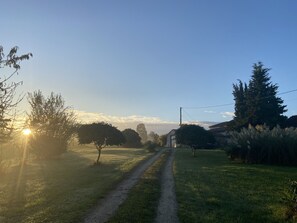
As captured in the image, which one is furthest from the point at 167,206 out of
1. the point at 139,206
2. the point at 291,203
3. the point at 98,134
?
the point at 98,134

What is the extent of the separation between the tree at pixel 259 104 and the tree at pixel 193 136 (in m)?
10.5

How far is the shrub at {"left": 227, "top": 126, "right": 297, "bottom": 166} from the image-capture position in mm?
36750

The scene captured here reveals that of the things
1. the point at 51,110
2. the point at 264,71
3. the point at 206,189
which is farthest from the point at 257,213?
the point at 264,71

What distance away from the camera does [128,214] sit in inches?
476

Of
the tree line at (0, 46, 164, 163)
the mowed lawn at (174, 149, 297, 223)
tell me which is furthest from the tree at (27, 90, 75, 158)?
the mowed lawn at (174, 149, 297, 223)

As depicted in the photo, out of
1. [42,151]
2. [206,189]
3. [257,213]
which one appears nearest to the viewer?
[257,213]

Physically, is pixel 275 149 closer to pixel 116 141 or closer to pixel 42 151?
pixel 116 141

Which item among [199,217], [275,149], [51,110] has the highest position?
[51,110]

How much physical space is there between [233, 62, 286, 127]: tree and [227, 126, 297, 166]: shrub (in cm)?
1944

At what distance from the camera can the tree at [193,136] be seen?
51344mm

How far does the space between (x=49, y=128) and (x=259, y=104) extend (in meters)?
32.3

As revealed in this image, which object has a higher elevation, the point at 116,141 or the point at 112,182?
the point at 116,141

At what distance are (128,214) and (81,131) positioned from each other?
2693 cm

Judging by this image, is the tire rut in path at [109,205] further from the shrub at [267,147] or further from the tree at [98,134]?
the shrub at [267,147]
